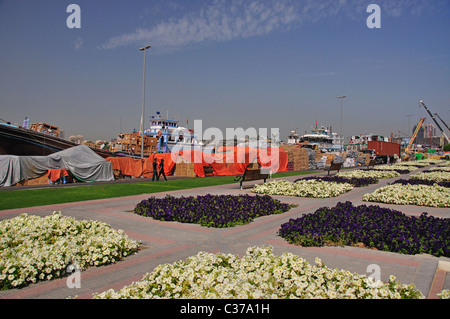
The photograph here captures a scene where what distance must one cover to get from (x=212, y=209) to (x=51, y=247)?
517 cm

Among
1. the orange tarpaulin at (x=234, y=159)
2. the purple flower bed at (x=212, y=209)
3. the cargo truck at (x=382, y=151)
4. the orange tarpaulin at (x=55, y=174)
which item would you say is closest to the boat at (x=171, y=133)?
the orange tarpaulin at (x=234, y=159)

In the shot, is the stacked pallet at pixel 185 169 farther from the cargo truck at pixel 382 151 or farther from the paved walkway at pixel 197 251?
the cargo truck at pixel 382 151

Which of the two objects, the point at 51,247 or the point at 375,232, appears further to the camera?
the point at 375,232

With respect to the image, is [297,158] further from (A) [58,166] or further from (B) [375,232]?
(B) [375,232]

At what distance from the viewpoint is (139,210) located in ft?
34.3

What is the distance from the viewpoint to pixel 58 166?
21203 millimetres

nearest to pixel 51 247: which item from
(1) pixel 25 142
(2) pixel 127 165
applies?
(2) pixel 127 165

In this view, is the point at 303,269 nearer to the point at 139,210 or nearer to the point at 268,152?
the point at 139,210

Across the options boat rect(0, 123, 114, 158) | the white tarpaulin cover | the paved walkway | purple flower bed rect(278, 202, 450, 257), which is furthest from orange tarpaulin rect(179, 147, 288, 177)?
purple flower bed rect(278, 202, 450, 257)

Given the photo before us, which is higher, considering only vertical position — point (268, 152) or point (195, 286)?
point (268, 152)

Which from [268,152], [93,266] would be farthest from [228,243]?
[268,152]

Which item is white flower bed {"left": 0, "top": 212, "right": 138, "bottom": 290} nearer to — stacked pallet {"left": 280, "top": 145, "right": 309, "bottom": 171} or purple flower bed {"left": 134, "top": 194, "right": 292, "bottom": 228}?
purple flower bed {"left": 134, "top": 194, "right": 292, "bottom": 228}

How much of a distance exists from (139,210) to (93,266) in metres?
4.82

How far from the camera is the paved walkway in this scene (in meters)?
4.72
